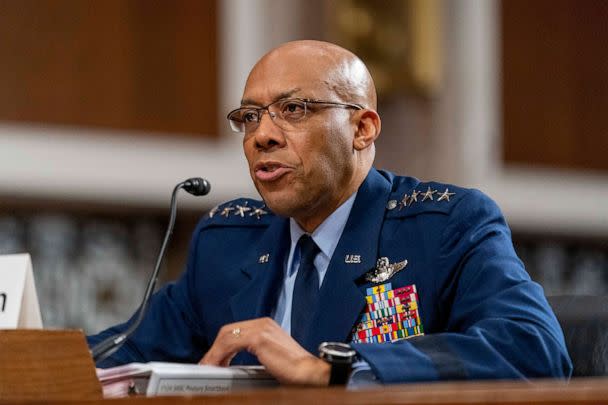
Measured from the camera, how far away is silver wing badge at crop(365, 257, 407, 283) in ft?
8.87

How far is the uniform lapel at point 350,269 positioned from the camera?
2672 millimetres

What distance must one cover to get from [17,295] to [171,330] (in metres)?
0.85

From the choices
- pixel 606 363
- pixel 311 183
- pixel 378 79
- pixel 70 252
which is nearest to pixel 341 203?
pixel 311 183

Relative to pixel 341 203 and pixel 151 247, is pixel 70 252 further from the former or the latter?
pixel 341 203

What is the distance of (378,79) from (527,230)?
1.25 meters

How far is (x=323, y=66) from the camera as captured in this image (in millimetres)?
2811

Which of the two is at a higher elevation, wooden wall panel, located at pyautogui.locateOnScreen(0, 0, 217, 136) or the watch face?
wooden wall panel, located at pyautogui.locateOnScreen(0, 0, 217, 136)

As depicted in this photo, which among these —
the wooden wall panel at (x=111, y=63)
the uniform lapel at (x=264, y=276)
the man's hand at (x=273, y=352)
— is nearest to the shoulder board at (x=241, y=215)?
the uniform lapel at (x=264, y=276)

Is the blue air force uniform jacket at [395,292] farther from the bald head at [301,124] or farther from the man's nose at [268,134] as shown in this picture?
the man's nose at [268,134]

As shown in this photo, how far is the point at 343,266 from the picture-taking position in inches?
108

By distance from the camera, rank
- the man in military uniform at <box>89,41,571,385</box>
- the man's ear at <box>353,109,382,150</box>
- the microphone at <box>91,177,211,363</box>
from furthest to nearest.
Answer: the man's ear at <box>353,109,382,150</box> → the man in military uniform at <box>89,41,571,385</box> → the microphone at <box>91,177,211,363</box>

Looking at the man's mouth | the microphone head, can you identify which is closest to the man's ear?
the man's mouth

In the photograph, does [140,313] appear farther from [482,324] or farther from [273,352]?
[482,324]

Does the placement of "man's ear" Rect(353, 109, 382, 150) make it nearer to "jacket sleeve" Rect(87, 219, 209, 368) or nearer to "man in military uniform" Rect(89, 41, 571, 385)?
"man in military uniform" Rect(89, 41, 571, 385)
